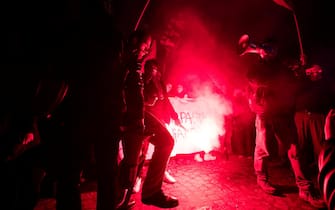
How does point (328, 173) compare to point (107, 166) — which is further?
point (107, 166)

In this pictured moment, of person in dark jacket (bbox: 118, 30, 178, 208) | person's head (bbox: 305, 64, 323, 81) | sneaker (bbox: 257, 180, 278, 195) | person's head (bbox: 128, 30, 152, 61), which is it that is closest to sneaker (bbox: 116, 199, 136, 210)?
person in dark jacket (bbox: 118, 30, 178, 208)

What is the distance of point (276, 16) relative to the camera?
1062 cm

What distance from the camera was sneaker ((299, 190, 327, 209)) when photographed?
4375 millimetres

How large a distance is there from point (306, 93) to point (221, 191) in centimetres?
318

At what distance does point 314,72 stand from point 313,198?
106 inches

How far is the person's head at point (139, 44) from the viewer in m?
4.09

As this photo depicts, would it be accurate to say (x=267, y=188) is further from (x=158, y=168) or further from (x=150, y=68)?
(x=150, y=68)

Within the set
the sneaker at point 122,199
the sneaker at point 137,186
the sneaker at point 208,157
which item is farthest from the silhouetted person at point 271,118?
the sneaker at point 122,199

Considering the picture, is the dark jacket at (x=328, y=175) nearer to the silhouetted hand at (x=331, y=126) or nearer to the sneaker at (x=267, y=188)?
the silhouetted hand at (x=331, y=126)

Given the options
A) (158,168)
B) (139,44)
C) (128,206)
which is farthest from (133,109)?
(128,206)

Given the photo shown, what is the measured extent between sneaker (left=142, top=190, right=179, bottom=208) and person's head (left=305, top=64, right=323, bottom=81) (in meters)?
4.01

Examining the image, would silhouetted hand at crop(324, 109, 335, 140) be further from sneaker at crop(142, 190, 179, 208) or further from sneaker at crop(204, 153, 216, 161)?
sneaker at crop(204, 153, 216, 161)

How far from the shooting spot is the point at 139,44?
13.4 feet

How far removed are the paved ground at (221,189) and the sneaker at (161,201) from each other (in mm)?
97
